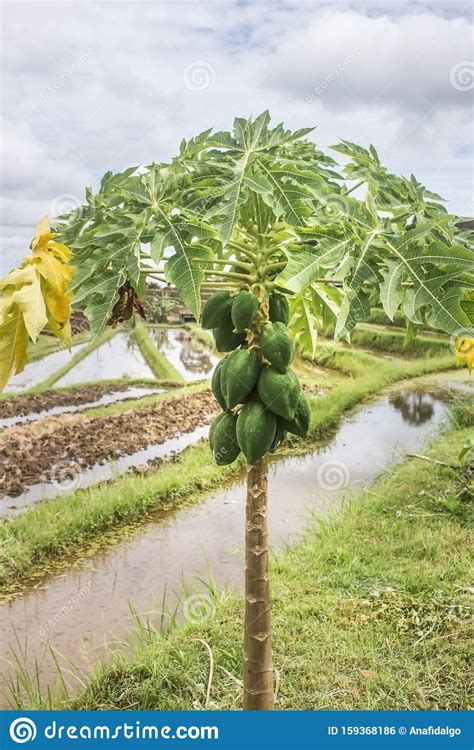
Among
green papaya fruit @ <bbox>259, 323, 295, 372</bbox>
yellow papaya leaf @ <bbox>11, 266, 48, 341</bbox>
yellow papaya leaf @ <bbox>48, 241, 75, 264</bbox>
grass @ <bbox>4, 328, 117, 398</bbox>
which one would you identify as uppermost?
yellow papaya leaf @ <bbox>48, 241, 75, 264</bbox>

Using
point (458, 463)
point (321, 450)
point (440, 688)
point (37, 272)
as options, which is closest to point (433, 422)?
point (321, 450)

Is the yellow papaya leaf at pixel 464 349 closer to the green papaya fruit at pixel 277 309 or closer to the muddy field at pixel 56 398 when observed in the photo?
the green papaya fruit at pixel 277 309

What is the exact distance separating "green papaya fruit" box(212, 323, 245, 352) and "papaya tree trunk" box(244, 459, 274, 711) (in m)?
0.31

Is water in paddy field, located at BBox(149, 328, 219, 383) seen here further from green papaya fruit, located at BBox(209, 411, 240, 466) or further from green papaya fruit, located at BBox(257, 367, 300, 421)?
green papaya fruit, located at BBox(257, 367, 300, 421)

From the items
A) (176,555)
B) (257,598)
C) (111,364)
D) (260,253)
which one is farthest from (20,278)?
(111,364)

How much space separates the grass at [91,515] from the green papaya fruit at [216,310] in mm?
2024

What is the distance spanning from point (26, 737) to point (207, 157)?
5.47 ft

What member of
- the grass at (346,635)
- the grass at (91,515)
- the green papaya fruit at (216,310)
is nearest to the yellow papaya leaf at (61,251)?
the green papaya fruit at (216,310)

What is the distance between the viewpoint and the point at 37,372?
9.66 metres

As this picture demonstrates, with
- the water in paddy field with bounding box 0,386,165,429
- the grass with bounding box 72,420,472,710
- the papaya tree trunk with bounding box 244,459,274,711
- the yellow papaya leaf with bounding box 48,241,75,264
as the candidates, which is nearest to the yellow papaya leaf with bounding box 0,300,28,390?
the yellow papaya leaf with bounding box 48,241,75,264

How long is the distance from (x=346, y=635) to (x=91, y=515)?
214cm

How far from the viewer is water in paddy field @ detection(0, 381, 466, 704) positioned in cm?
342

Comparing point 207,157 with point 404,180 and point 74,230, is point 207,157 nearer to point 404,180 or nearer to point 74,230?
point 74,230

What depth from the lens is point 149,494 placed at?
4.89m
